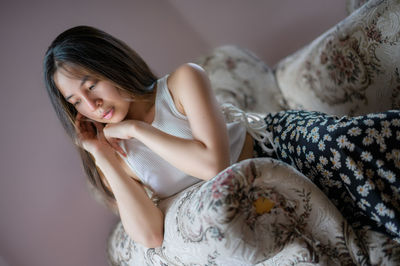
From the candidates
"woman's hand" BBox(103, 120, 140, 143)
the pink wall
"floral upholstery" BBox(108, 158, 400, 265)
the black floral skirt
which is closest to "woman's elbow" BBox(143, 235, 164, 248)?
"floral upholstery" BBox(108, 158, 400, 265)

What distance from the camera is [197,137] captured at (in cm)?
93

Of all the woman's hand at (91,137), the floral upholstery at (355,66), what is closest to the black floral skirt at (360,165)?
the floral upholstery at (355,66)

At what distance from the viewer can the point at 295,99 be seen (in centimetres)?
149

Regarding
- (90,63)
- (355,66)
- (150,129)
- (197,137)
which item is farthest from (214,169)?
(355,66)

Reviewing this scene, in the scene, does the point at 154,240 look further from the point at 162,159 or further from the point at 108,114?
the point at 108,114

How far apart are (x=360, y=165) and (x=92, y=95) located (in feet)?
2.46

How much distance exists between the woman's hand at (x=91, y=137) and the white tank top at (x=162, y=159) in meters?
0.06

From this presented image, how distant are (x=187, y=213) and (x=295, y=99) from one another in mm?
959

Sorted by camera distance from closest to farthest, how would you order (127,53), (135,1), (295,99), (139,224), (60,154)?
(139,224) → (127,53) → (60,154) → (295,99) → (135,1)

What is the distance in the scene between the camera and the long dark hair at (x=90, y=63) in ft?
3.17

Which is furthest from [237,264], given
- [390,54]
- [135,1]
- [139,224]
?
[135,1]

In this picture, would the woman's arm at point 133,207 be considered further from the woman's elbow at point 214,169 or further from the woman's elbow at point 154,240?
the woman's elbow at point 214,169

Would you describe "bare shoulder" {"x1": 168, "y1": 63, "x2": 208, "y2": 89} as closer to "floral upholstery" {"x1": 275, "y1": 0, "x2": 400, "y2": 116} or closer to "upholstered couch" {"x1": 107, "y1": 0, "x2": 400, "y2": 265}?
"upholstered couch" {"x1": 107, "y1": 0, "x2": 400, "y2": 265}

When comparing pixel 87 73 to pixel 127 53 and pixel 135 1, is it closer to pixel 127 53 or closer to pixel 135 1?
pixel 127 53
